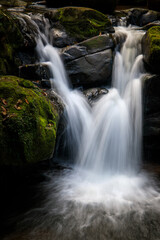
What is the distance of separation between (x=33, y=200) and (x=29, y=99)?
2106mm

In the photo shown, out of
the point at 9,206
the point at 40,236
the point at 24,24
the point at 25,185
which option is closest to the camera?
the point at 40,236

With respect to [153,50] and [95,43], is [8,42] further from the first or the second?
[153,50]

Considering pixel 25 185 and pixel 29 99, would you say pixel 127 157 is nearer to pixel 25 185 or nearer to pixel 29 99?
pixel 25 185

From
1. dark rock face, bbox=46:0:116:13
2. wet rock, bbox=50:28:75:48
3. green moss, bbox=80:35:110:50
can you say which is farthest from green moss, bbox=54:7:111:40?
dark rock face, bbox=46:0:116:13

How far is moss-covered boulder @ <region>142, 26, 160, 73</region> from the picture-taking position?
5392 mm

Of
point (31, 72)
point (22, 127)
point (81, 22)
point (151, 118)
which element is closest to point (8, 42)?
point (31, 72)

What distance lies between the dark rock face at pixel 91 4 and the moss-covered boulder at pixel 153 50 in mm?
6155

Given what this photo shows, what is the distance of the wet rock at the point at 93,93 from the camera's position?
5863mm

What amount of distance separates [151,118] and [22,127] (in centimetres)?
441

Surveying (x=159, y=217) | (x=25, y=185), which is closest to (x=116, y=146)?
(x=159, y=217)

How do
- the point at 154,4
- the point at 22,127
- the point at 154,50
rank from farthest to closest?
Result: the point at 154,4 → the point at 154,50 → the point at 22,127

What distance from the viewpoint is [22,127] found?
2.94m

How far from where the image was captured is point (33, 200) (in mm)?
3715

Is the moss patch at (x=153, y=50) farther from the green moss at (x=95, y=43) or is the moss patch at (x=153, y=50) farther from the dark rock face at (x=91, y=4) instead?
the dark rock face at (x=91, y=4)
